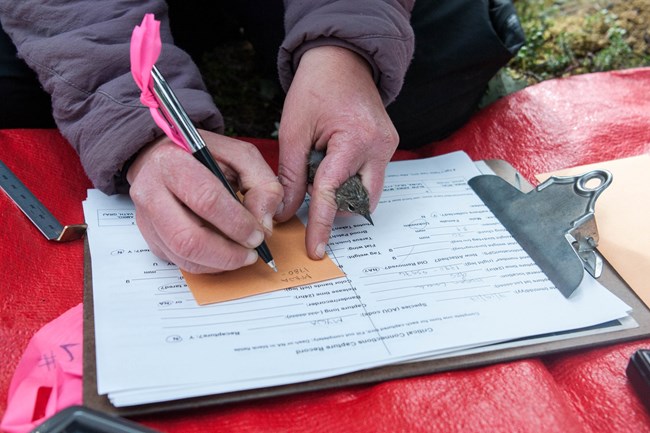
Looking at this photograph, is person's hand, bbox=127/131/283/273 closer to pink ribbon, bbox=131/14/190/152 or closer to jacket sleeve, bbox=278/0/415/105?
pink ribbon, bbox=131/14/190/152

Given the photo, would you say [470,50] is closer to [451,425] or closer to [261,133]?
[261,133]

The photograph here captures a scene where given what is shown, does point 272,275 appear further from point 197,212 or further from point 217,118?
point 217,118

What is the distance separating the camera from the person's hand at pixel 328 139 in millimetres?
786

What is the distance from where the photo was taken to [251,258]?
0.72m

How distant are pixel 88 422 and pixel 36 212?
43cm

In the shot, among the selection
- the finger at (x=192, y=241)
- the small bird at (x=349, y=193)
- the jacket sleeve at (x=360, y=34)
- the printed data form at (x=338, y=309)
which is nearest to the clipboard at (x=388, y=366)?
the printed data form at (x=338, y=309)

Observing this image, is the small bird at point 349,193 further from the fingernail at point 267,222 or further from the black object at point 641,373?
the black object at point 641,373

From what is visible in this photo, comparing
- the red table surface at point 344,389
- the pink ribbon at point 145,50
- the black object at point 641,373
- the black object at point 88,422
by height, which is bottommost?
the black object at point 641,373

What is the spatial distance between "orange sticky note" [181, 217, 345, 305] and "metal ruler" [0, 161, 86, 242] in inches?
7.9

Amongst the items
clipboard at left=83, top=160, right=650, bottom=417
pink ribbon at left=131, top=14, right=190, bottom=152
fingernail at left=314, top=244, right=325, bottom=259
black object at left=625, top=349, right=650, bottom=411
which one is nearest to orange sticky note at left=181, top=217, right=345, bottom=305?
fingernail at left=314, top=244, right=325, bottom=259

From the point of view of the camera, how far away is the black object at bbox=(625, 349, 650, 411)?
67 centimetres

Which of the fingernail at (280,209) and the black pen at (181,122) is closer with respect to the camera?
the black pen at (181,122)

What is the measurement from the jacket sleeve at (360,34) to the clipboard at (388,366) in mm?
420

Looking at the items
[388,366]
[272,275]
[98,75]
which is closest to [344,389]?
[388,366]
